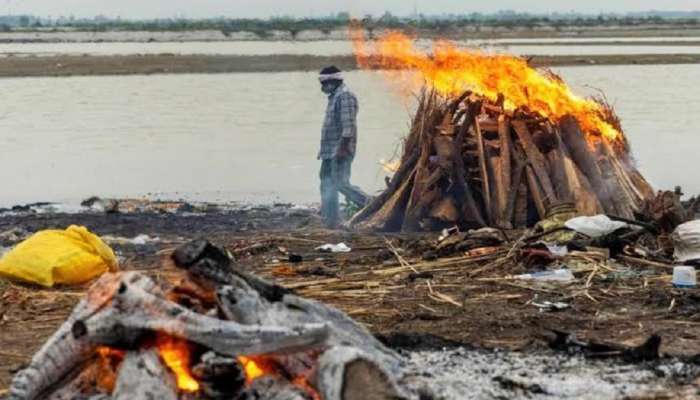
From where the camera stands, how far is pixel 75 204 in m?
17.5

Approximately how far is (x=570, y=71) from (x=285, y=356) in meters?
43.1

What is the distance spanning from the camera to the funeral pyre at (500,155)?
1334 cm

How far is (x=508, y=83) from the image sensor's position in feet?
47.1

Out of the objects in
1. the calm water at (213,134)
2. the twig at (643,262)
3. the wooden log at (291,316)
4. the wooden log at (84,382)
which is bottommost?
the calm water at (213,134)

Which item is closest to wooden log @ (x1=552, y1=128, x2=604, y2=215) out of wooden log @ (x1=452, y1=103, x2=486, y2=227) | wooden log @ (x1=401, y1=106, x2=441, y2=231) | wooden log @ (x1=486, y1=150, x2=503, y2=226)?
wooden log @ (x1=486, y1=150, x2=503, y2=226)

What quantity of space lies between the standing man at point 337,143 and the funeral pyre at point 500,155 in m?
0.63

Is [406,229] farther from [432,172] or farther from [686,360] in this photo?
[686,360]

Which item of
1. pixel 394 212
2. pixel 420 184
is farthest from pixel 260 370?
pixel 394 212

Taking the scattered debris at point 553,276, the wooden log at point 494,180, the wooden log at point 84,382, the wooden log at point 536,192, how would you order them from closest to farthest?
the wooden log at point 84,382
the scattered debris at point 553,276
the wooden log at point 536,192
the wooden log at point 494,180

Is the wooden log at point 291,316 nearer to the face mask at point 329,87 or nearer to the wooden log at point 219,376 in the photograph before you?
the wooden log at point 219,376

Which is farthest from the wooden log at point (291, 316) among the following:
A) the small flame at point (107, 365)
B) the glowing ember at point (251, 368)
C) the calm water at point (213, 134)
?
the calm water at point (213, 134)

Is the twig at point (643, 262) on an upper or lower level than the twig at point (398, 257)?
upper

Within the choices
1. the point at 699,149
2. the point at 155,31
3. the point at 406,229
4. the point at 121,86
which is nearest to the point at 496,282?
the point at 406,229

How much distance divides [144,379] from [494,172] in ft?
28.0
